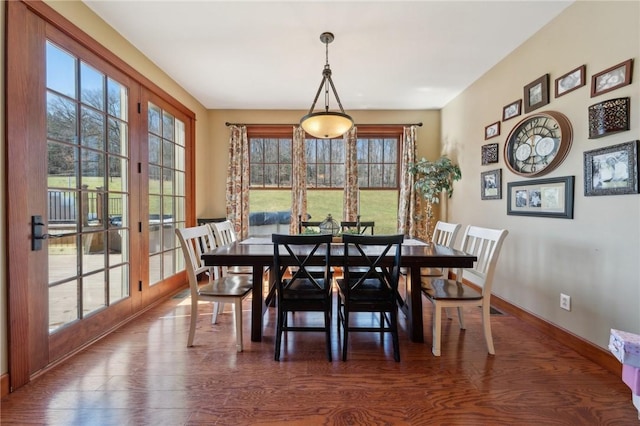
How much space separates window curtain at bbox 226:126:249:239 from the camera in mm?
4609

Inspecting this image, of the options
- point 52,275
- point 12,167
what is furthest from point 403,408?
point 12,167

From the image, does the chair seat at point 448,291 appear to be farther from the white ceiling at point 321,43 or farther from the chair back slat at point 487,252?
the white ceiling at point 321,43

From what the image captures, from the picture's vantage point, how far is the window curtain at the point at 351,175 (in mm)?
4602

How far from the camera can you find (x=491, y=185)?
3309mm

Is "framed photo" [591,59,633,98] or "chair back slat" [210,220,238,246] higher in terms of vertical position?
"framed photo" [591,59,633,98]

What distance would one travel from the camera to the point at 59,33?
2.08 m

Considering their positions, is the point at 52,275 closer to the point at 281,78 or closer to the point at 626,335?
the point at 281,78

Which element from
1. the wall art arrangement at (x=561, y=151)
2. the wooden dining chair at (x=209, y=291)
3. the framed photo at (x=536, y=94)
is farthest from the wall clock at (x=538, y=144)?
the wooden dining chair at (x=209, y=291)

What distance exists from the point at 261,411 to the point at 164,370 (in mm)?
873

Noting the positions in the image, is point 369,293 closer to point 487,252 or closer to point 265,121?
point 487,252

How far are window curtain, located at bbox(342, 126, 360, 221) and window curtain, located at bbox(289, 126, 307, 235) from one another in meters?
0.70

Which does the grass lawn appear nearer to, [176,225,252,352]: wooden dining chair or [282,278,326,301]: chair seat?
[176,225,252,352]: wooden dining chair

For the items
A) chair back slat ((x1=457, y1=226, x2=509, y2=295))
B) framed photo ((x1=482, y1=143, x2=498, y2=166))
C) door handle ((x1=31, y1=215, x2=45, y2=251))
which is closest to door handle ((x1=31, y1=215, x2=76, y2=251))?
door handle ((x1=31, y1=215, x2=45, y2=251))

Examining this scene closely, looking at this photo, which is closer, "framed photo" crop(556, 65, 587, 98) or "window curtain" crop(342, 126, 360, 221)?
"framed photo" crop(556, 65, 587, 98)
